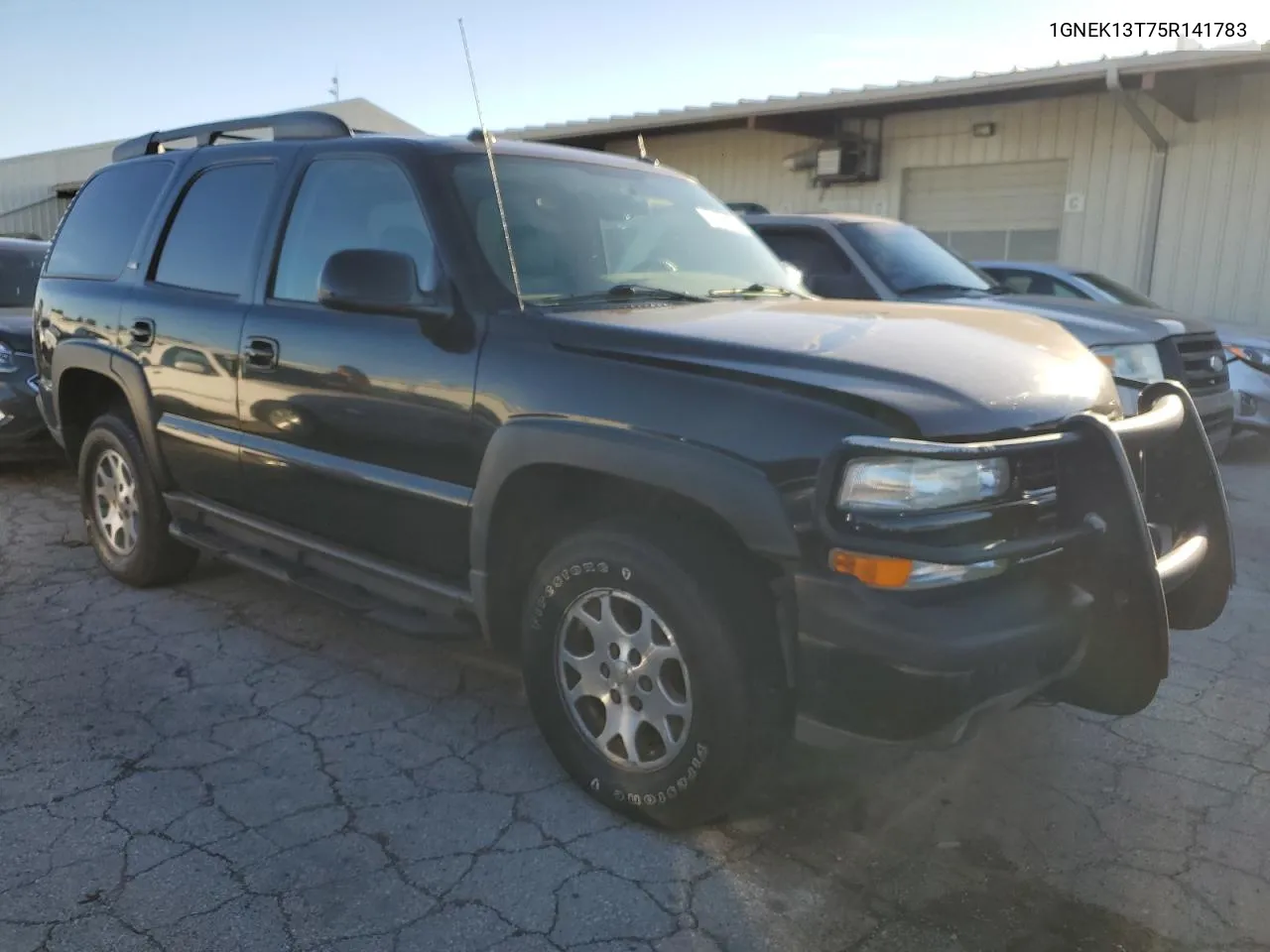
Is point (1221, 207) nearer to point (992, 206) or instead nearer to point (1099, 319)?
point (992, 206)

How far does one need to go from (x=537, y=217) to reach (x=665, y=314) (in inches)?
25.0

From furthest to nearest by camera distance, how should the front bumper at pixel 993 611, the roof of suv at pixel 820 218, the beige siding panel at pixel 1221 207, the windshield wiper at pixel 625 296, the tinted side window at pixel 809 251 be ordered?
1. the beige siding panel at pixel 1221 207
2. the roof of suv at pixel 820 218
3. the tinted side window at pixel 809 251
4. the windshield wiper at pixel 625 296
5. the front bumper at pixel 993 611

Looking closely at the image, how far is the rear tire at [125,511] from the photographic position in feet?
15.4

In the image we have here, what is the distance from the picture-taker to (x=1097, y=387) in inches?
116

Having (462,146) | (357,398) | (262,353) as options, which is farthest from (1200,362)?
(262,353)

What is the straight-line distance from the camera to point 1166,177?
457 inches

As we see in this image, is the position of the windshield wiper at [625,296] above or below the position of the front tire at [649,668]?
above

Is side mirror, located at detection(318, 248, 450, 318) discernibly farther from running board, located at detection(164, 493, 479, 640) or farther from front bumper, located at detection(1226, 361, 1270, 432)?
front bumper, located at detection(1226, 361, 1270, 432)

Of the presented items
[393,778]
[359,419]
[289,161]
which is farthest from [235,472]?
[393,778]

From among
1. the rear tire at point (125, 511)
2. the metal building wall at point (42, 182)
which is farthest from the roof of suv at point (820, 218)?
the metal building wall at point (42, 182)

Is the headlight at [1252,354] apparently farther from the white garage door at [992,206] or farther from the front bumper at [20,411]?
the front bumper at [20,411]

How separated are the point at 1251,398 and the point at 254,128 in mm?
7314

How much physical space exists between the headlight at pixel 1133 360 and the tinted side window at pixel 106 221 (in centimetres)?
529

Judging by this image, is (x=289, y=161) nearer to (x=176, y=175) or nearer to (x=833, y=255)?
(x=176, y=175)
